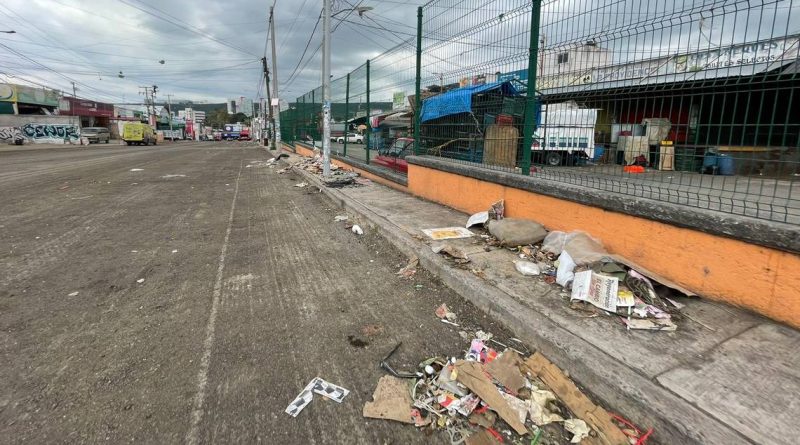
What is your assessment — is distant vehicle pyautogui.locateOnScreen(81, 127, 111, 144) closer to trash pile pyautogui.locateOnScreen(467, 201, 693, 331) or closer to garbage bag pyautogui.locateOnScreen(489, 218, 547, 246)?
garbage bag pyautogui.locateOnScreen(489, 218, 547, 246)

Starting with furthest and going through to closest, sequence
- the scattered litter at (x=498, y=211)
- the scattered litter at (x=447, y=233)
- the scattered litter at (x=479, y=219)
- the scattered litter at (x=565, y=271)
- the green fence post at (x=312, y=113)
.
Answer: the green fence post at (x=312, y=113), the scattered litter at (x=479, y=219), the scattered litter at (x=498, y=211), the scattered litter at (x=447, y=233), the scattered litter at (x=565, y=271)

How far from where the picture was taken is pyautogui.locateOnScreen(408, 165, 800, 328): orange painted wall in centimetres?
279

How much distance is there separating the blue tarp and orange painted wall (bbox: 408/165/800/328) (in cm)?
164

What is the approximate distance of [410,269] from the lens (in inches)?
179

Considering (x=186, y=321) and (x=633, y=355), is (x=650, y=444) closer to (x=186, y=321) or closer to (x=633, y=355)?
(x=633, y=355)

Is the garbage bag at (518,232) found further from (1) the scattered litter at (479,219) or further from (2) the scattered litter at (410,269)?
(2) the scattered litter at (410,269)

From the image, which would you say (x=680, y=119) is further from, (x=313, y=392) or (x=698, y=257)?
(x=313, y=392)

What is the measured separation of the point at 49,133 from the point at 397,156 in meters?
53.6

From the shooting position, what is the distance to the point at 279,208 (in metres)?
8.39

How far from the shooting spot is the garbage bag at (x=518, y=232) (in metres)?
4.63

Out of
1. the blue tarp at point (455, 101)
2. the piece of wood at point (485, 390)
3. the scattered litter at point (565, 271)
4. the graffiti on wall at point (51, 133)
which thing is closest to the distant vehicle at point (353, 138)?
the blue tarp at point (455, 101)

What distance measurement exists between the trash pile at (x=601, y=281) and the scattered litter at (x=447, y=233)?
3.28 feet

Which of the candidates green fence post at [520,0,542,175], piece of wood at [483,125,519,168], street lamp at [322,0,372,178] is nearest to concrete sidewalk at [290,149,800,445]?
green fence post at [520,0,542,175]

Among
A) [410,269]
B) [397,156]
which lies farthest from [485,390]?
[397,156]
